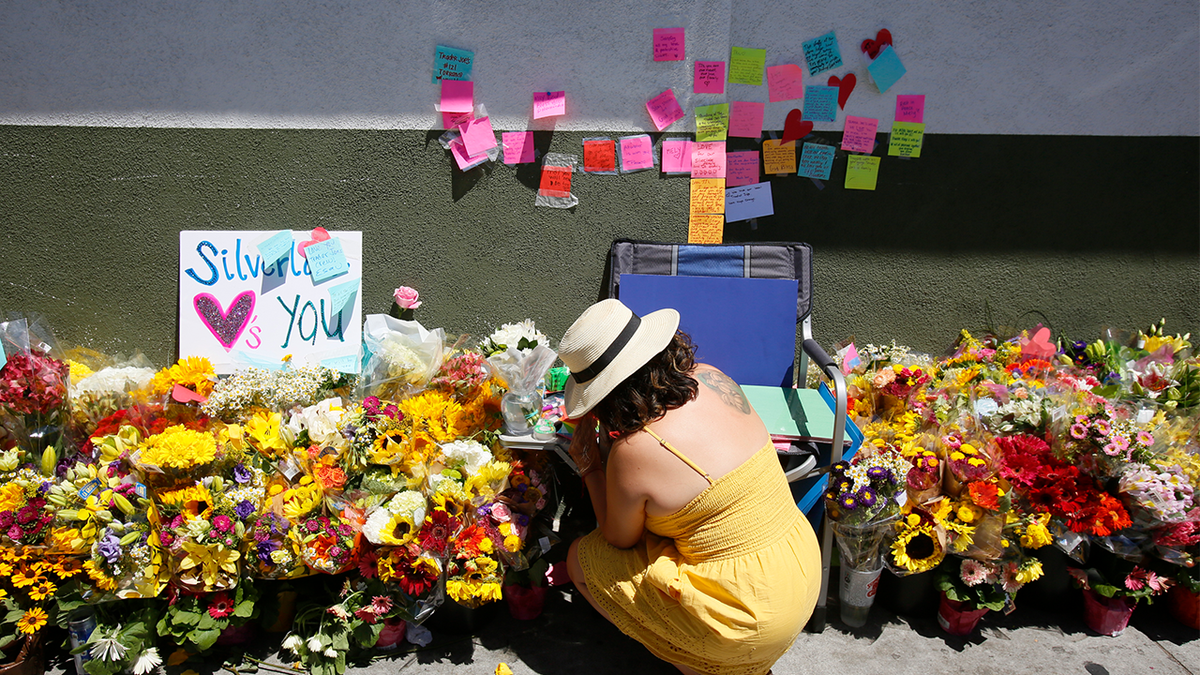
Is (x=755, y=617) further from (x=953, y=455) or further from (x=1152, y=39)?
(x=1152, y=39)

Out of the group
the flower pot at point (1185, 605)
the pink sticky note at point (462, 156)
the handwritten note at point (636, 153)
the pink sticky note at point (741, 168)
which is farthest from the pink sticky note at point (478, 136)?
the flower pot at point (1185, 605)

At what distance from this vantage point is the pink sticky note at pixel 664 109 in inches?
118

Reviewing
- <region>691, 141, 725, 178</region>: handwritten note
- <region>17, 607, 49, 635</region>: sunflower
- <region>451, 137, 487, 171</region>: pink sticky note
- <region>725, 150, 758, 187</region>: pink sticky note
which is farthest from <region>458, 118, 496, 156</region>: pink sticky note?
<region>17, 607, 49, 635</region>: sunflower

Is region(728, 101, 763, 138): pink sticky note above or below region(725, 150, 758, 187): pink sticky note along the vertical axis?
above

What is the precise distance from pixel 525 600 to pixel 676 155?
6.95ft

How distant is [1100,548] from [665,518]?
1811mm

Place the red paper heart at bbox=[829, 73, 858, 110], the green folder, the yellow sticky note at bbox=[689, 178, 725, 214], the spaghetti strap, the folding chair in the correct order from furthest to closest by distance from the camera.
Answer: the yellow sticky note at bbox=[689, 178, 725, 214]
the red paper heart at bbox=[829, 73, 858, 110]
the folding chair
the green folder
the spaghetti strap

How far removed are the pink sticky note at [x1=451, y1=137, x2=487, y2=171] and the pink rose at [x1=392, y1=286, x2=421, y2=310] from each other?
0.68 metres

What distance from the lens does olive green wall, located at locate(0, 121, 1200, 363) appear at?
3061 millimetres

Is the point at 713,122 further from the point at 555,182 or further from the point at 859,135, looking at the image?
the point at 555,182

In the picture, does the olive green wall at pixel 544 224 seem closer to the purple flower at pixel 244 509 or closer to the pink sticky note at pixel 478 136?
the pink sticky note at pixel 478 136

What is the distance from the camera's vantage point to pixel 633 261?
3.07 metres

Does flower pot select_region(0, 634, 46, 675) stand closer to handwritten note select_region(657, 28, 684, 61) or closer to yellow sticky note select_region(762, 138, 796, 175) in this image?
handwritten note select_region(657, 28, 684, 61)

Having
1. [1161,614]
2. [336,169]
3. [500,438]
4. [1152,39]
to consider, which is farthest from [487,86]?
[1161,614]
